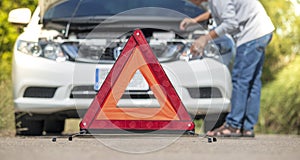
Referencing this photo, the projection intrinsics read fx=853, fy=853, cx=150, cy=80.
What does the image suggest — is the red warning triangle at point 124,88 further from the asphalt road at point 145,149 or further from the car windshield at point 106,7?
the car windshield at point 106,7

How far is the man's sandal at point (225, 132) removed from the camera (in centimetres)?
878

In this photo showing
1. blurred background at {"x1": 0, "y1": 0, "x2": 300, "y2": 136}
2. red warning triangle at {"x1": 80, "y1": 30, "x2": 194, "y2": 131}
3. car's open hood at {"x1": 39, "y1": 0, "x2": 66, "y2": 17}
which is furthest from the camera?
blurred background at {"x1": 0, "y1": 0, "x2": 300, "y2": 136}

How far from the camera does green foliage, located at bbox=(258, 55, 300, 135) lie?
13078 mm

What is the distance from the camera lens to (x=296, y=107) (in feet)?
43.2

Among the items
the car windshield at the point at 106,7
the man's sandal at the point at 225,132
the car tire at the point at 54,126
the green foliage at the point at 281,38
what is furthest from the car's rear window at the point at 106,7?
the green foliage at the point at 281,38

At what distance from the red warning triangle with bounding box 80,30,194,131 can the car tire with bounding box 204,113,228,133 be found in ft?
5.92

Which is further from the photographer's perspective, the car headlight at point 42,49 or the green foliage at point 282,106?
the green foliage at point 282,106

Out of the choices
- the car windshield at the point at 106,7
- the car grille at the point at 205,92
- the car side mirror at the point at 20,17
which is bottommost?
the car grille at the point at 205,92

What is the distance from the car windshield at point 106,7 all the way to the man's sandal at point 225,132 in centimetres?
128

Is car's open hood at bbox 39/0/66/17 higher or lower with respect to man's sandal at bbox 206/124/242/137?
higher

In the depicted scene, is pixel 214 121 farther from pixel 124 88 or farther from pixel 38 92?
pixel 124 88

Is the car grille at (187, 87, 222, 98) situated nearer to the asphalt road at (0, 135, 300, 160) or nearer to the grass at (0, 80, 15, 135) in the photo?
the asphalt road at (0, 135, 300, 160)

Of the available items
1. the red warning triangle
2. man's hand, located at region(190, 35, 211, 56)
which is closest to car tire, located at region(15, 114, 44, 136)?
man's hand, located at region(190, 35, 211, 56)

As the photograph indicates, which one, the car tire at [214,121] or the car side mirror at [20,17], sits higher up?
the car side mirror at [20,17]
